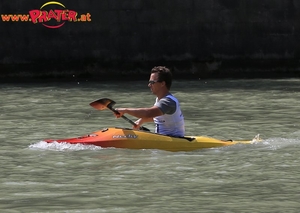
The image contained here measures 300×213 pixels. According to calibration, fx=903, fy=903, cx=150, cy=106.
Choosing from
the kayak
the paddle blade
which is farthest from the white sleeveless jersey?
the paddle blade

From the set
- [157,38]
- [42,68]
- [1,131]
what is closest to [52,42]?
[42,68]

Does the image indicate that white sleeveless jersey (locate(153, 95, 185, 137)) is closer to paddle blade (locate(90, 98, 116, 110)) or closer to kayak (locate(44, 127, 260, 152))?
kayak (locate(44, 127, 260, 152))

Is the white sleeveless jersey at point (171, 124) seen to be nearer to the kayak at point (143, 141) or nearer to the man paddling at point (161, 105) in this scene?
the man paddling at point (161, 105)

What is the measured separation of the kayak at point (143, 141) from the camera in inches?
444

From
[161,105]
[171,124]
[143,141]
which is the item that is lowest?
[143,141]

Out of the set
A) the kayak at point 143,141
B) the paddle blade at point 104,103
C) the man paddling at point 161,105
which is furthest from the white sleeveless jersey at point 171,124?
the paddle blade at point 104,103

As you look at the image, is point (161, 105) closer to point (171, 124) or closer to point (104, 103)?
point (171, 124)

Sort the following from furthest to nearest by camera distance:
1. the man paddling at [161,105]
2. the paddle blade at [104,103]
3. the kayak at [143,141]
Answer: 1. the paddle blade at [104,103]
2. the kayak at [143,141]
3. the man paddling at [161,105]

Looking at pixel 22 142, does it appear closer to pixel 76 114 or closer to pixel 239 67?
pixel 76 114

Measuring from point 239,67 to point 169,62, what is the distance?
188 centimetres

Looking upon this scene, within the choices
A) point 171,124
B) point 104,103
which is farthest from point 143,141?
point 104,103

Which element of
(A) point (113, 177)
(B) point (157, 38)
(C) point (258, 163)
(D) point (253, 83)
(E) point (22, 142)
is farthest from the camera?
(B) point (157, 38)

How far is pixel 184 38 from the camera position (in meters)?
23.8

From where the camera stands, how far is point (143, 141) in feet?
37.1
